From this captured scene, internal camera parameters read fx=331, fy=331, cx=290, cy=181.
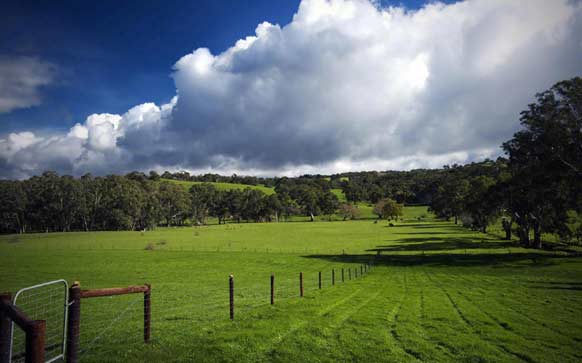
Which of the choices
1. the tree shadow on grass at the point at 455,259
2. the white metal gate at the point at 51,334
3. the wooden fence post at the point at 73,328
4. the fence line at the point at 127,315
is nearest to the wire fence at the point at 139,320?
the fence line at the point at 127,315

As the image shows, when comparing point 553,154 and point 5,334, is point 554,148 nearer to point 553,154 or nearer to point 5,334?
point 553,154

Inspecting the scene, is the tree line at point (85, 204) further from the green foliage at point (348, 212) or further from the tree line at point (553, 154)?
the tree line at point (553, 154)

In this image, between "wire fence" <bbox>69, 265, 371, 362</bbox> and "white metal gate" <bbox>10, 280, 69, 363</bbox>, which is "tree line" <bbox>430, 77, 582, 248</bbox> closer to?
"wire fence" <bbox>69, 265, 371, 362</bbox>

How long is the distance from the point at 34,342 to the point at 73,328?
7.48ft

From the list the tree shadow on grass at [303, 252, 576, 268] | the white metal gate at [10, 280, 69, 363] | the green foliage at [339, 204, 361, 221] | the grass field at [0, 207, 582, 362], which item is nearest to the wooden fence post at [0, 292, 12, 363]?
the white metal gate at [10, 280, 69, 363]

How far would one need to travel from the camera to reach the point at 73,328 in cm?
650

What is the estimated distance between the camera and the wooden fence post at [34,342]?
444 centimetres

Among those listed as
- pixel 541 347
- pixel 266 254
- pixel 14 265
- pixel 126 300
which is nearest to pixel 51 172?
pixel 14 265

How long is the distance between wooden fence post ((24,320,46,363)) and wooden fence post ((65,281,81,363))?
199 centimetres

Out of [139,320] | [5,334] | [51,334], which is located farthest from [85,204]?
[5,334]

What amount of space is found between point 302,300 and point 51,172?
526 feet

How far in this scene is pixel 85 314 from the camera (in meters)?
16.1

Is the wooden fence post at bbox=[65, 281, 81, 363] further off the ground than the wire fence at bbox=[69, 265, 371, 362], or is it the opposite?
the wooden fence post at bbox=[65, 281, 81, 363]

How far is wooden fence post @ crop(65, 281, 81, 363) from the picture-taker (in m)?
6.31
